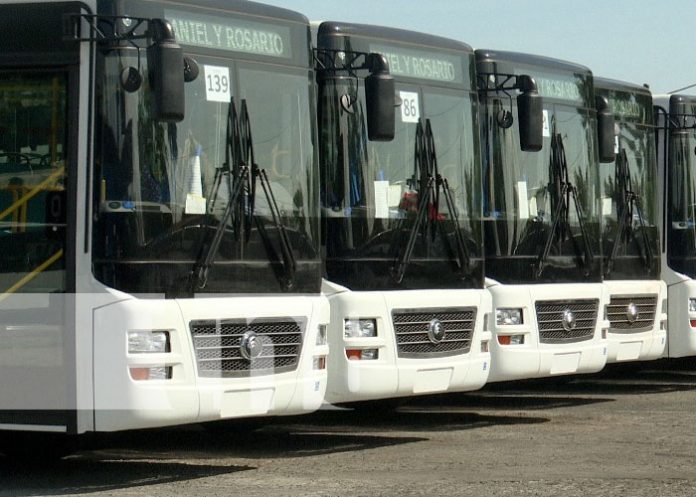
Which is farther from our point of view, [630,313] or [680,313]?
[680,313]

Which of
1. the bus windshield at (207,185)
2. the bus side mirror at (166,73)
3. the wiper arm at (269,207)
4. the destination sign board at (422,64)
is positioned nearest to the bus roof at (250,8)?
the bus windshield at (207,185)

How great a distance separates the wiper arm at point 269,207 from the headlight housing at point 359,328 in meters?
1.28

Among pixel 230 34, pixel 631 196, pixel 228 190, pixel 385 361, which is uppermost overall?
pixel 230 34

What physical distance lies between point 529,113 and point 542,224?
54.9 inches

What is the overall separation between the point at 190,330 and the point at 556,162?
20.1ft

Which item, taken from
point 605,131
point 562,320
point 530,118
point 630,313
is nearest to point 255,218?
point 530,118

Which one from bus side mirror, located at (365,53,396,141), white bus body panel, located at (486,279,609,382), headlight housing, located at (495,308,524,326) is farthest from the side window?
headlight housing, located at (495,308,524,326)

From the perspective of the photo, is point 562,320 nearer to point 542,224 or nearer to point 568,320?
point 568,320

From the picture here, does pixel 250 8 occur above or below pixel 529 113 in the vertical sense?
above

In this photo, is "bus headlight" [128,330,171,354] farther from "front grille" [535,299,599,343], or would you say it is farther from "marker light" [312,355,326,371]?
"front grille" [535,299,599,343]

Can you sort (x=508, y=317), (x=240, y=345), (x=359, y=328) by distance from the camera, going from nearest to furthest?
(x=240, y=345) < (x=359, y=328) < (x=508, y=317)

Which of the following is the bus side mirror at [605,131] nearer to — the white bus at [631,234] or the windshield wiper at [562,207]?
the white bus at [631,234]

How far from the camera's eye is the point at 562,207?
1683 centimetres

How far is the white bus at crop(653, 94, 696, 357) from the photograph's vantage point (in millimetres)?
19578
